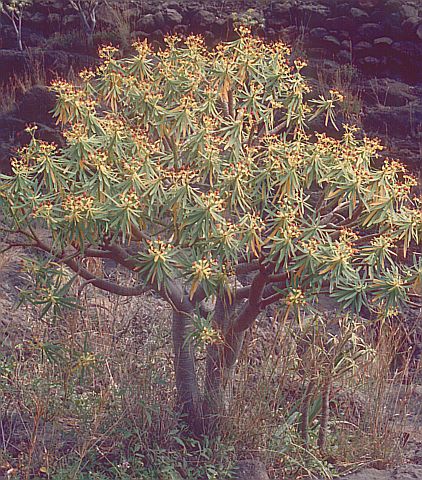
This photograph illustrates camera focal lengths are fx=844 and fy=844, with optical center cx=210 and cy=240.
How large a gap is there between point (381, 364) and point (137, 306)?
6.25 ft

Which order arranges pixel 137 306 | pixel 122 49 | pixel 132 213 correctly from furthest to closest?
pixel 122 49 < pixel 137 306 < pixel 132 213

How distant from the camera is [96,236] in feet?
12.1

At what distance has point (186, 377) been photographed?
14.8 feet

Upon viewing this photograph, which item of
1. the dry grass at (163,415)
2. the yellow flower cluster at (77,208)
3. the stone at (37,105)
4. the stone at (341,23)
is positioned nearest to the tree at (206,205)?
the yellow flower cluster at (77,208)

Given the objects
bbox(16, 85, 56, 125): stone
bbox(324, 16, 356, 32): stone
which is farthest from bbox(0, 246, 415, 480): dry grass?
bbox(324, 16, 356, 32): stone

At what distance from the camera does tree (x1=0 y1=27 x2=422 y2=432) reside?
3.62m

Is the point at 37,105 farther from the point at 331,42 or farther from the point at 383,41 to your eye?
the point at 383,41

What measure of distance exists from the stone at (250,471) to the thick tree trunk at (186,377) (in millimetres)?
328

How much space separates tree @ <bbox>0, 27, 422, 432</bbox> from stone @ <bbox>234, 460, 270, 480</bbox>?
0.96 ft

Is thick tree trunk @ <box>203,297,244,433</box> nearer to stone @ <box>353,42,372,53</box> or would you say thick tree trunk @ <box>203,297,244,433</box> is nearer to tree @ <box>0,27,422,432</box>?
tree @ <box>0,27,422,432</box>

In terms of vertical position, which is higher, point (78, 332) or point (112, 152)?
point (112, 152)

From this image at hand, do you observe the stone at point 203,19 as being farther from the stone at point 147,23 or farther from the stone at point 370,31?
the stone at point 370,31

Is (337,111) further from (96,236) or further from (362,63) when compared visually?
(96,236)

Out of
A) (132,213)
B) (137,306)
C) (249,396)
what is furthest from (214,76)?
(137,306)
